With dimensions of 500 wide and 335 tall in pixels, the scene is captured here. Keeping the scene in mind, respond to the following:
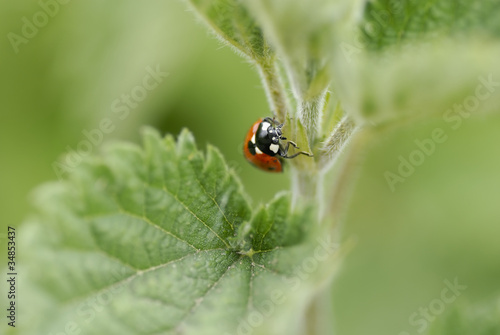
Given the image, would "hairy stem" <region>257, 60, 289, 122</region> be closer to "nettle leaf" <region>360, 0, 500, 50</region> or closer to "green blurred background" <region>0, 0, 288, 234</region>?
"nettle leaf" <region>360, 0, 500, 50</region>

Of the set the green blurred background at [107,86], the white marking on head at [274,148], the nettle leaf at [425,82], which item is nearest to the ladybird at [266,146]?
the white marking on head at [274,148]

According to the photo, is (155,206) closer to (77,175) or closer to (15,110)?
(77,175)

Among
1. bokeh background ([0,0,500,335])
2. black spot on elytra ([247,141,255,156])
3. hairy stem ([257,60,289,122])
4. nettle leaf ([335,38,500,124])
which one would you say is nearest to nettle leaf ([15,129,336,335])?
hairy stem ([257,60,289,122])

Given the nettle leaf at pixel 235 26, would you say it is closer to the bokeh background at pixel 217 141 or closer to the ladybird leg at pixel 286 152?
the ladybird leg at pixel 286 152

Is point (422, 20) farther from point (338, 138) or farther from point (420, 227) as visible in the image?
point (420, 227)

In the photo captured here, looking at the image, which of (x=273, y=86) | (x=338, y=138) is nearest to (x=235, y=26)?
(x=273, y=86)

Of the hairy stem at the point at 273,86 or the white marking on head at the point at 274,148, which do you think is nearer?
the hairy stem at the point at 273,86

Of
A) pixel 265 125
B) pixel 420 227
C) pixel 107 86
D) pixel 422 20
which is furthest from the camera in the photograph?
pixel 420 227
